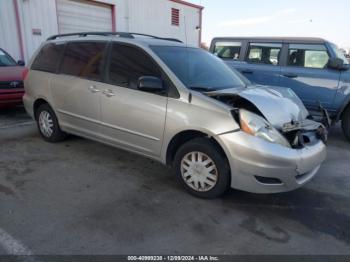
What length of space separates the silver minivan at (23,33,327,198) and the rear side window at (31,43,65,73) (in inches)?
1.4

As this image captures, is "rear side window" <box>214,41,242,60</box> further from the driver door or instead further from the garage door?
the garage door

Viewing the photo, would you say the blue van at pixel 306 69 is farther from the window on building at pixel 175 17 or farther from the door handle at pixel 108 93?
the window on building at pixel 175 17

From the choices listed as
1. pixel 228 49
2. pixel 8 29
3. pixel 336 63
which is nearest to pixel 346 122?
pixel 336 63

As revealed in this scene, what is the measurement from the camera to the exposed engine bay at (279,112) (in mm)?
3281

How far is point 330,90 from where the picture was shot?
590 cm

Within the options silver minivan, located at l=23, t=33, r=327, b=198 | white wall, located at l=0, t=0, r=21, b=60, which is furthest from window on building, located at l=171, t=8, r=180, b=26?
silver minivan, located at l=23, t=33, r=327, b=198

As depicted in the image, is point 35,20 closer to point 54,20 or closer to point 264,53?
point 54,20

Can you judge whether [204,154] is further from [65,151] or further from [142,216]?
[65,151]

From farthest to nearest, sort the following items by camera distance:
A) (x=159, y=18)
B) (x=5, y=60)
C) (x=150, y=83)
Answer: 1. (x=159, y=18)
2. (x=5, y=60)
3. (x=150, y=83)

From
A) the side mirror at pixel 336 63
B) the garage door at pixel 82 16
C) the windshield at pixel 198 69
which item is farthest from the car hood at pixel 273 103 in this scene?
the garage door at pixel 82 16

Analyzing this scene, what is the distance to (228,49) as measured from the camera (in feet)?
23.7

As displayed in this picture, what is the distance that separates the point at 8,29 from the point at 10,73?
3389 mm

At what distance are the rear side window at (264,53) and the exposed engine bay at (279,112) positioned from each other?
2.98 meters

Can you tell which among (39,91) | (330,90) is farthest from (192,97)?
(330,90)
